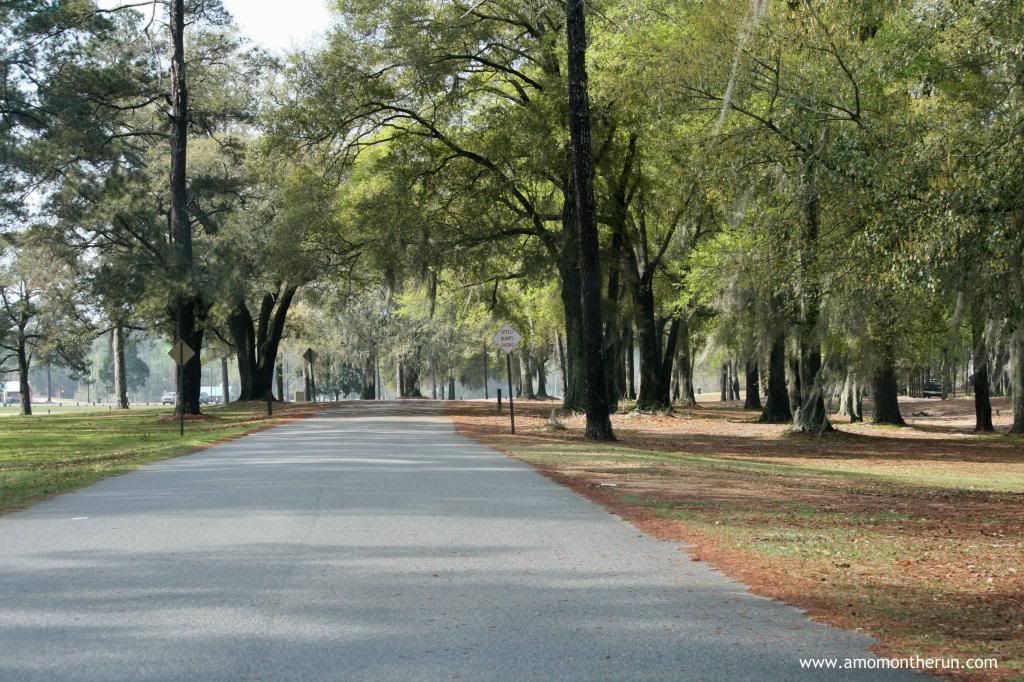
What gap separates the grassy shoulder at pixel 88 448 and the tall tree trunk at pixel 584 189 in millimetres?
9545

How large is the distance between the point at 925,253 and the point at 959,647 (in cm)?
628

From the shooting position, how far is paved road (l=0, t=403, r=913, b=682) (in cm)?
555

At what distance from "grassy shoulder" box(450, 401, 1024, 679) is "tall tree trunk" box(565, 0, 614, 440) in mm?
2180

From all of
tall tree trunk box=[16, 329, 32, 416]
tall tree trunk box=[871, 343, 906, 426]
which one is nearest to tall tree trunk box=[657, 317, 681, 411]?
tall tree trunk box=[871, 343, 906, 426]

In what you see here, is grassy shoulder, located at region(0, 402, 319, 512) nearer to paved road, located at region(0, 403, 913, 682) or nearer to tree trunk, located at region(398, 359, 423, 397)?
paved road, located at region(0, 403, 913, 682)

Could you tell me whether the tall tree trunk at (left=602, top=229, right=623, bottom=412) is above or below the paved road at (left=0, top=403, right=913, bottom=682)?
above

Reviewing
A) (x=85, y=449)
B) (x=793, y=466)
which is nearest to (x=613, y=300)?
→ (x=793, y=466)

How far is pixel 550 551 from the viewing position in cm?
908

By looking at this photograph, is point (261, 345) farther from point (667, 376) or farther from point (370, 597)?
point (370, 597)

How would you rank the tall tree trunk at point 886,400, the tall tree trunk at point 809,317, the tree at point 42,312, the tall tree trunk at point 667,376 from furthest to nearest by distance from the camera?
the tree at point 42,312, the tall tree trunk at point 667,376, the tall tree trunk at point 886,400, the tall tree trunk at point 809,317

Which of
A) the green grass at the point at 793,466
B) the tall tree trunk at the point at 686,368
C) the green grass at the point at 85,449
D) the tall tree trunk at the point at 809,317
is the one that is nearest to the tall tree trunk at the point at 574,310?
the tall tree trunk at the point at 809,317

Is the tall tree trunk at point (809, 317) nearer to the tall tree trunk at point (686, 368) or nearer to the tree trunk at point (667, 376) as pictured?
the tree trunk at point (667, 376)

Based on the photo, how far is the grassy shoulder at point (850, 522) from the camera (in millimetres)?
6789

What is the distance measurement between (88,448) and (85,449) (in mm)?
367
